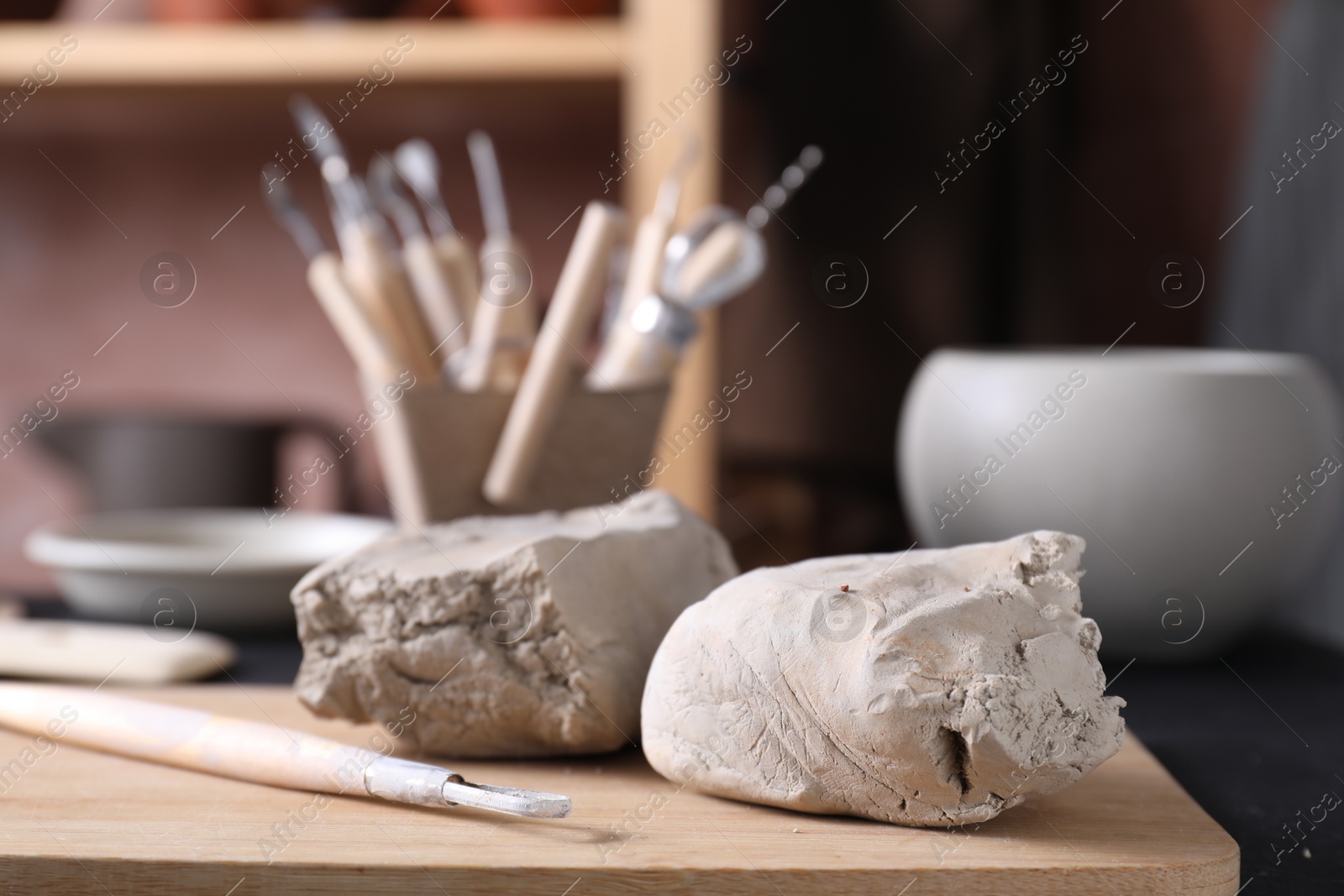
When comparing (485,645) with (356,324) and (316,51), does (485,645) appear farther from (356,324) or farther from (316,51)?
(316,51)

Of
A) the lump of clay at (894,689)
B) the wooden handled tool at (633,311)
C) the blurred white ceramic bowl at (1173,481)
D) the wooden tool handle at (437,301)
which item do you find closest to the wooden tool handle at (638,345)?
the wooden handled tool at (633,311)

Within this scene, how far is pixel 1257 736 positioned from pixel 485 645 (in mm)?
450

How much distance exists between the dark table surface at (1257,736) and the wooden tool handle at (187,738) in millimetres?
182

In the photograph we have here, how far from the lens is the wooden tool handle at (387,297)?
34.7 inches

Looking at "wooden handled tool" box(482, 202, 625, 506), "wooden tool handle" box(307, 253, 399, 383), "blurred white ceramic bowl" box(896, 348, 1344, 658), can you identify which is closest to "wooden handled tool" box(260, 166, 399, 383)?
"wooden tool handle" box(307, 253, 399, 383)

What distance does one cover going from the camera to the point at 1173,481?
797 mm

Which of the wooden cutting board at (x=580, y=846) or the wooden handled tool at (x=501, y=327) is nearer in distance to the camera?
the wooden cutting board at (x=580, y=846)

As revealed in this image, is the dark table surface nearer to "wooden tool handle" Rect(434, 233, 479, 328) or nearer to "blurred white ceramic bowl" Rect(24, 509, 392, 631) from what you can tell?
"blurred white ceramic bowl" Rect(24, 509, 392, 631)

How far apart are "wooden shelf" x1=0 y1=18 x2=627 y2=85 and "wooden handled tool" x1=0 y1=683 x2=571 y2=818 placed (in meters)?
0.71

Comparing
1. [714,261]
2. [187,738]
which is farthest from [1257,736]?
[187,738]

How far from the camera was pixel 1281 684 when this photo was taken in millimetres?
799

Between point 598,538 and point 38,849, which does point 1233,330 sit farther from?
point 38,849

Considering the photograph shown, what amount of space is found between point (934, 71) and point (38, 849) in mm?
1145

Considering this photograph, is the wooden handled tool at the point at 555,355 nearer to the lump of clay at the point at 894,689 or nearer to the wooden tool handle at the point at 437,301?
the wooden tool handle at the point at 437,301
